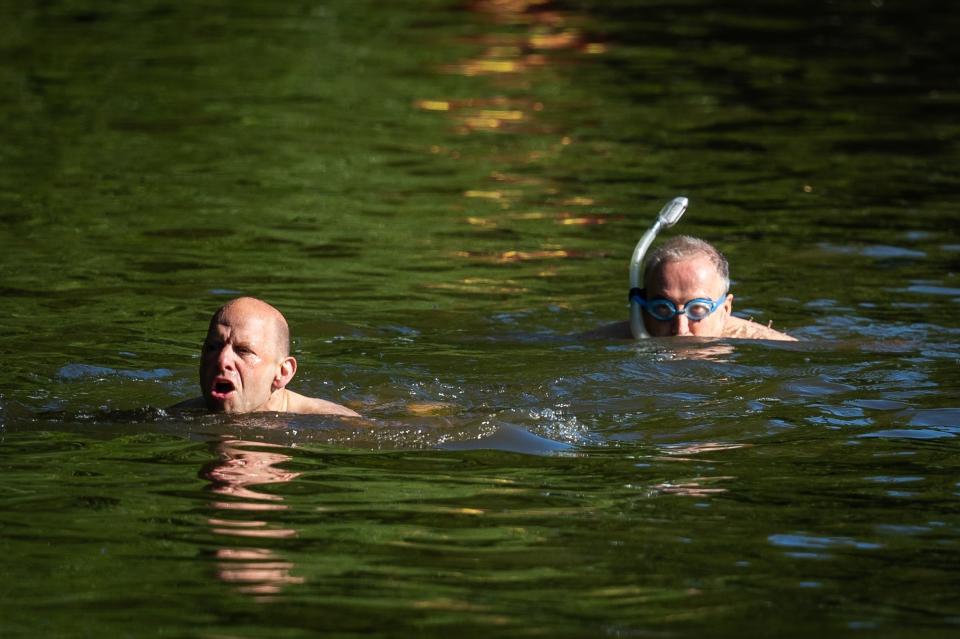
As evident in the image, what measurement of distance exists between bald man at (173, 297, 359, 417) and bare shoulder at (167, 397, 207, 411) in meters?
0.18

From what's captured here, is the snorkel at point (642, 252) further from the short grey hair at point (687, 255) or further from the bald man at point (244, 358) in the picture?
the bald man at point (244, 358)

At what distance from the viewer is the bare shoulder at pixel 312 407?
8.61m

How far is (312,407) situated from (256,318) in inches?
28.4

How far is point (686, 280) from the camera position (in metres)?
10.3

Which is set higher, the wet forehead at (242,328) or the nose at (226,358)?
the wet forehead at (242,328)

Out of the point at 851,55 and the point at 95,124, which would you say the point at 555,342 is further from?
the point at 851,55

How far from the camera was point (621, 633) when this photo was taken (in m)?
5.53

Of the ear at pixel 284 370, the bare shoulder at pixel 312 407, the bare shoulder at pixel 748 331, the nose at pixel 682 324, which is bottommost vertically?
the bare shoulder at pixel 312 407

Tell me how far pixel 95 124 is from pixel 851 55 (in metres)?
11.3

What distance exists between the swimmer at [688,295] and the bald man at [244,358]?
2.92m

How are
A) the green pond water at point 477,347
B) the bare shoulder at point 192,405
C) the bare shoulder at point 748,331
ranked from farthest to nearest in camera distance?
the bare shoulder at point 748,331 → the bare shoulder at point 192,405 → the green pond water at point 477,347

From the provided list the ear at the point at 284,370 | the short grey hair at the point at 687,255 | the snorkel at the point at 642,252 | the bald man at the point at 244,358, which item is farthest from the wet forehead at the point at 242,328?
the short grey hair at the point at 687,255

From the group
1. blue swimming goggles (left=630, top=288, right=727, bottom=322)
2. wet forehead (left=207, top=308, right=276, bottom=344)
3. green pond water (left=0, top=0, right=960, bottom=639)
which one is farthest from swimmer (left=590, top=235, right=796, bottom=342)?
wet forehead (left=207, top=308, right=276, bottom=344)

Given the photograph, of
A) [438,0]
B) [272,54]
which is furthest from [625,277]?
[438,0]
